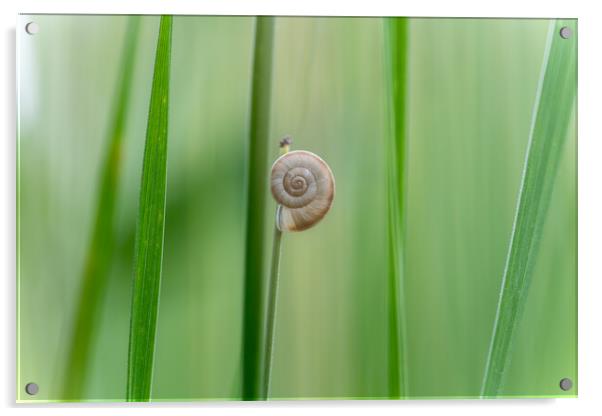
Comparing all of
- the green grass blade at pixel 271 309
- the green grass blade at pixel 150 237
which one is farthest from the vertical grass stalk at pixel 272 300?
the green grass blade at pixel 150 237

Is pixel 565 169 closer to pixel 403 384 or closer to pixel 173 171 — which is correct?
pixel 403 384

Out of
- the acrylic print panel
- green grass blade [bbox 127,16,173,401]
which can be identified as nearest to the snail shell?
the acrylic print panel

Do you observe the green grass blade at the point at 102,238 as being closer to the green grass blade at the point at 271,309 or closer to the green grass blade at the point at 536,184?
the green grass blade at the point at 271,309

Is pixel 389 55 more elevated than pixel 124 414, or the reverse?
pixel 389 55

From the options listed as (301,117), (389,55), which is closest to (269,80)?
(301,117)

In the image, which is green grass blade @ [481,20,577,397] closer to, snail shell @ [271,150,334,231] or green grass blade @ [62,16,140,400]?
snail shell @ [271,150,334,231]

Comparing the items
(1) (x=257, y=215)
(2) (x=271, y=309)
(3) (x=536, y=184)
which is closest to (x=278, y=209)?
(1) (x=257, y=215)
